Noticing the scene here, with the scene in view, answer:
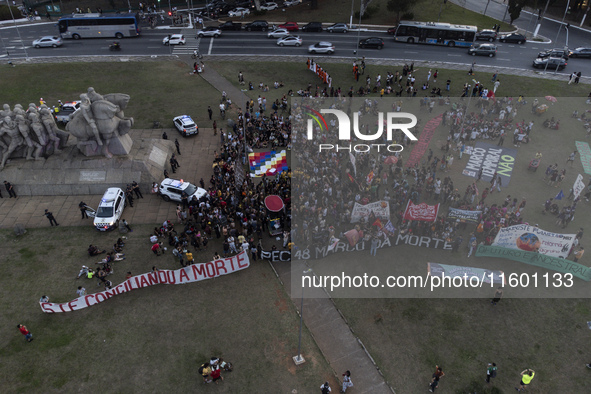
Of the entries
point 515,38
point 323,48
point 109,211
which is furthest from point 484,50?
point 109,211

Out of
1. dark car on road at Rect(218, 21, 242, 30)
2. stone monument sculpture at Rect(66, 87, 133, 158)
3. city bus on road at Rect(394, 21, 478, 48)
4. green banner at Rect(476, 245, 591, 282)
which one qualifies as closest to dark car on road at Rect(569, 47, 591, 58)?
city bus on road at Rect(394, 21, 478, 48)

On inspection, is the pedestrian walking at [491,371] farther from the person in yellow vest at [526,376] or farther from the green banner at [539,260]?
the green banner at [539,260]

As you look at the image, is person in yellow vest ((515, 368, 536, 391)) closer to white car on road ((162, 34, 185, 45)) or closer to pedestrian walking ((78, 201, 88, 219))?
pedestrian walking ((78, 201, 88, 219))

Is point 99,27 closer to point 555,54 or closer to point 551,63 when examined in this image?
point 551,63

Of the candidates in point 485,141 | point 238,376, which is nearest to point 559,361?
point 238,376

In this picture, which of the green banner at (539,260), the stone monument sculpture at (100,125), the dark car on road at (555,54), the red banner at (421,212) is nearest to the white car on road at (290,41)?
the dark car on road at (555,54)

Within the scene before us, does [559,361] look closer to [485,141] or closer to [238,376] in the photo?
[238,376]
